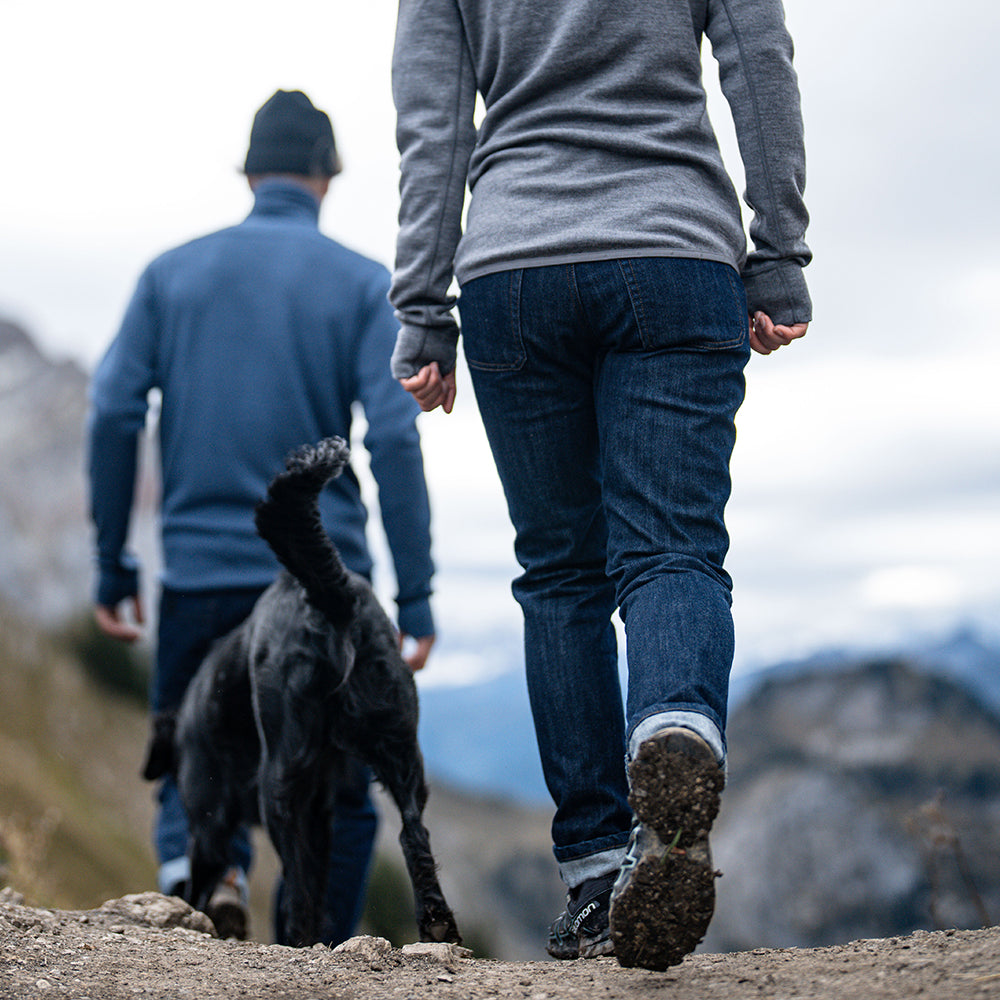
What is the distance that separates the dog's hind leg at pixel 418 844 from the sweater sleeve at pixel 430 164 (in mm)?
975

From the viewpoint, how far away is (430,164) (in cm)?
228

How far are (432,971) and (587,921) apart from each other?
12.7 inches

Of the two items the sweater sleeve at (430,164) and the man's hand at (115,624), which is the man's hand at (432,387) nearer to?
the sweater sleeve at (430,164)

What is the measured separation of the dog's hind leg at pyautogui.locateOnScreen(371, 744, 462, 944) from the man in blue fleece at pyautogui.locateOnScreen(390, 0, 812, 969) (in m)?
0.26

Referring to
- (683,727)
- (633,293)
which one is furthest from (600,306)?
(683,727)

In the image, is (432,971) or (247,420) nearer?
(432,971)

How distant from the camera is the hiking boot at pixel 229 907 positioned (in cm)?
340

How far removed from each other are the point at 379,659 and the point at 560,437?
76 cm

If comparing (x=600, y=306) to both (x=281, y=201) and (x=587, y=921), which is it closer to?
(x=587, y=921)

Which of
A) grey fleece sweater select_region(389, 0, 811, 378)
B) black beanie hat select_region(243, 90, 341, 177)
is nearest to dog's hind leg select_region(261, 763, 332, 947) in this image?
grey fleece sweater select_region(389, 0, 811, 378)

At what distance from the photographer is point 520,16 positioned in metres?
2.18

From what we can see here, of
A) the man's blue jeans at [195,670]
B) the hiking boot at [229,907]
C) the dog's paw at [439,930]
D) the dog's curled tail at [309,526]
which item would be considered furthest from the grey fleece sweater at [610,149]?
the hiking boot at [229,907]

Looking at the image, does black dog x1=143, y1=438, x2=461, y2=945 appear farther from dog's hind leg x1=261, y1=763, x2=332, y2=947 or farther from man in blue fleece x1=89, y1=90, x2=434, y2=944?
man in blue fleece x1=89, y1=90, x2=434, y2=944

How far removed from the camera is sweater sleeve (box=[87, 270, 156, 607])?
3.60 meters
